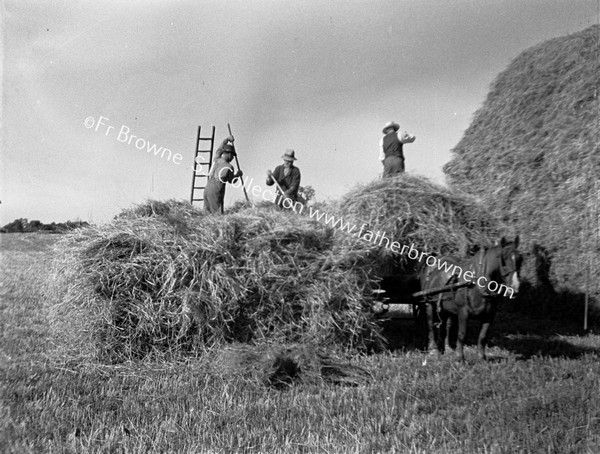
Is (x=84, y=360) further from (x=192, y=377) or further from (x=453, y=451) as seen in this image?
(x=453, y=451)

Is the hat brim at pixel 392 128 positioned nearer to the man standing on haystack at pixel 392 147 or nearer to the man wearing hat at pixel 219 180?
the man standing on haystack at pixel 392 147

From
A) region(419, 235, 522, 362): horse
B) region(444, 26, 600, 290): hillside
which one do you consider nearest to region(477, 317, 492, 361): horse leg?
region(419, 235, 522, 362): horse

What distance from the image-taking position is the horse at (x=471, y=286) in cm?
502

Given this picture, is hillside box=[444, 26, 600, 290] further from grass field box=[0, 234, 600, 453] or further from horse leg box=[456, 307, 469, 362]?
horse leg box=[456, 307, 469, 362]

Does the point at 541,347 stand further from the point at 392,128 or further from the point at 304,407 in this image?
the point at 392,128

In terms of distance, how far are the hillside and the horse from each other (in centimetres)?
217

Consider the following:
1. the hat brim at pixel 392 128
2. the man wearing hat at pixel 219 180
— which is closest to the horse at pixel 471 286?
the hat brim at pixel 392 128

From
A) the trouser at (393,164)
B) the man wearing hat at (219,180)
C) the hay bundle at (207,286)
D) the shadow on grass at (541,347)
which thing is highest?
the trouser at (393,164)

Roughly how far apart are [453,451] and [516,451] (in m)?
0.38

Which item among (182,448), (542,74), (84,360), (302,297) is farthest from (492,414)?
(542,74)

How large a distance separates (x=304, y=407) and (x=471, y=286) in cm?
266

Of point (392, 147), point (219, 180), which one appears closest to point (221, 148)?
point (219, 180)

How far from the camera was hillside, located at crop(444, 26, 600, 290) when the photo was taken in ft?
22.0

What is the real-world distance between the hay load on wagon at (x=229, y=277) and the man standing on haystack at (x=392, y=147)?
2.10 meters
